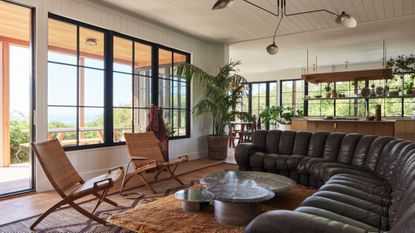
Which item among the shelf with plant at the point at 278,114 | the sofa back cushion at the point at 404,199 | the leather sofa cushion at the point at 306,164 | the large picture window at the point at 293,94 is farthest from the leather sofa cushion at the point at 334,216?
the large picture window at the point at 293,94

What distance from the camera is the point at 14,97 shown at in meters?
5.80

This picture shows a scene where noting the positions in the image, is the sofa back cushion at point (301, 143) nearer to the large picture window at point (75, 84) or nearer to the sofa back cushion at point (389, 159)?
the sofa back cushion at point (389, 159)

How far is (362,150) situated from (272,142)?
4.39 ft

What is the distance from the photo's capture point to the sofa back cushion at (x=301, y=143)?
4.26 m

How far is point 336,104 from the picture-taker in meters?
10.1

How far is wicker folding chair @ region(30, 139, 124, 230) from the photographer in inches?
103

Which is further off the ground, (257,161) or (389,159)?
(389,159)

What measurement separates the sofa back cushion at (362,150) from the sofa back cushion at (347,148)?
57 millimetres

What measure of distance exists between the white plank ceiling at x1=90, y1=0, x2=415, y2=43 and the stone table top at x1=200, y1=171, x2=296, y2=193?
2.60 metres

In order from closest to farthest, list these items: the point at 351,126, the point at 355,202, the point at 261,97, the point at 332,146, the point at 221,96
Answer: the point at 355,202 < the point at 332,146 < the point at 221,96 < the point at 351,126 < the point at 261,97

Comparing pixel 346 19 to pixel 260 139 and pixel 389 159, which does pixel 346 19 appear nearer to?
pixel 389 159

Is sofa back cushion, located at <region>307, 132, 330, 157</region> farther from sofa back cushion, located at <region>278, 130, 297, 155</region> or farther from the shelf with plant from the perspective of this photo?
the shelf with plant

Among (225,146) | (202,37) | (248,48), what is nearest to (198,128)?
(225,146)

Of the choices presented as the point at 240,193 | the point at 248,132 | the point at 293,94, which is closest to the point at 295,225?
the point at 240,193
